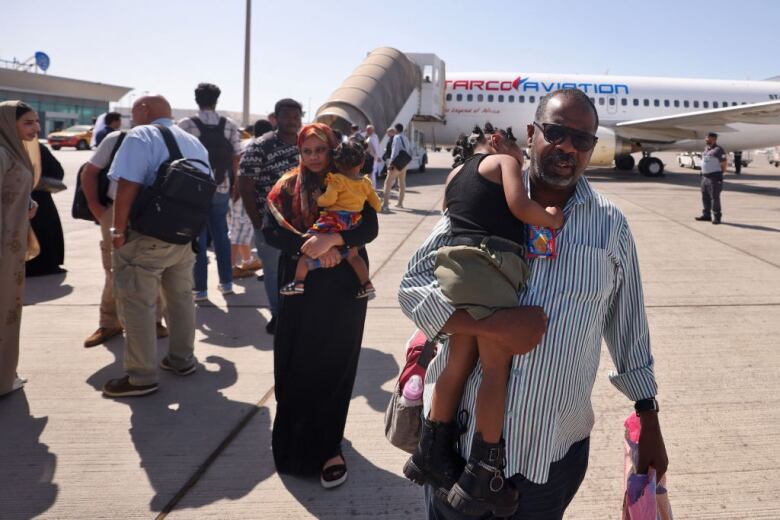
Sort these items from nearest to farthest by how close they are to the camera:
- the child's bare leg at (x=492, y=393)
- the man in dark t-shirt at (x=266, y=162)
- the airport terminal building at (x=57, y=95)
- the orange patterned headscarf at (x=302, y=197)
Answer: the child's bare leg at (x=492, y=393), the orange patterned headscarf at (x=302, y=197), the man in dark t-shirt at (x=266, y=162), the airport terminal building at (x=57, y=95)

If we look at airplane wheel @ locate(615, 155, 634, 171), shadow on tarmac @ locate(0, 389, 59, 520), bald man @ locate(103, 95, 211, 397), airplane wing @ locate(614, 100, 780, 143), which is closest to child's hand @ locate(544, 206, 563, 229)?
shadow on tarmac @ locate(0, 389, 59, 520)

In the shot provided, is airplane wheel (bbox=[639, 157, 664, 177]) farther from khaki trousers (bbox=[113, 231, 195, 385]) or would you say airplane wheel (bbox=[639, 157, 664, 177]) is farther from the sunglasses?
Answer: the sunglasses

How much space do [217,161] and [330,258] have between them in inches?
133

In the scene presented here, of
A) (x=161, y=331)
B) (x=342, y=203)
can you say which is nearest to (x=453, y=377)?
(x=342, y=203)

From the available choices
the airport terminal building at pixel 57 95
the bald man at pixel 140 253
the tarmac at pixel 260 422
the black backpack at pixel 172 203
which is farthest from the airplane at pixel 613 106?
the airport terminal building at pixel 57 95

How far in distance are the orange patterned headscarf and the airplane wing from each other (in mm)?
18302

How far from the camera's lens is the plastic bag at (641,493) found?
5.59 ft

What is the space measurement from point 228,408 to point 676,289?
17.1ft

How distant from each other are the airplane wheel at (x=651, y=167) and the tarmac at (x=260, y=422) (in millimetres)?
16493

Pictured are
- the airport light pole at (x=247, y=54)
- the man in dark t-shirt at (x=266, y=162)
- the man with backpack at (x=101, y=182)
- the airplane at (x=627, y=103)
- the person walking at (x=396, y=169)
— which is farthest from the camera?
the airplane at (x=627, y=103)

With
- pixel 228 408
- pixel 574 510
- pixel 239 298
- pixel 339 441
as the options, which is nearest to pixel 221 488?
pixel 339 441

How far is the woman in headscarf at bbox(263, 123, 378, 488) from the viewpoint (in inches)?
120

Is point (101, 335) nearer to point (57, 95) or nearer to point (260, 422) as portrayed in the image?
point (260, 422)

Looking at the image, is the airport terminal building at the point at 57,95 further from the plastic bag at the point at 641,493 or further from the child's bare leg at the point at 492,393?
the plastic bag at the point at 641,493
